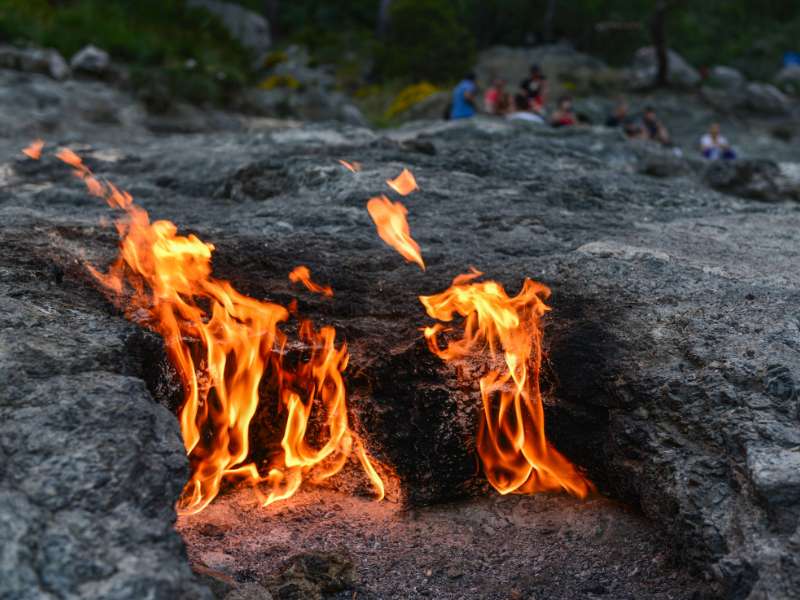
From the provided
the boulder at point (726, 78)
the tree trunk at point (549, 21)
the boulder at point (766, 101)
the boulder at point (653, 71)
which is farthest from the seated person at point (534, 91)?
the tree trunk at point (549, 21)

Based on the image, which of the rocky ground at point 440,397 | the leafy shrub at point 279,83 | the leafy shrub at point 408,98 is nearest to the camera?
the rocky ground at point 440,397

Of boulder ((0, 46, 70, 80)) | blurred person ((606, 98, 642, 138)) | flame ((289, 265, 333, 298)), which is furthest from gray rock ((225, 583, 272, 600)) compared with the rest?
boulder ((0, 46, 70, 80))

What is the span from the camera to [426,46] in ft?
87.4

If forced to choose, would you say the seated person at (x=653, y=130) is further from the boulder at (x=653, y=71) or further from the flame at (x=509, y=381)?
the boulder at (x=653, y=71)

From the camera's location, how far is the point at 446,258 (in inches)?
211

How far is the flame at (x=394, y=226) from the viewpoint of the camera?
212 inches

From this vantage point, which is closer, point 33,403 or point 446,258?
point 33,403

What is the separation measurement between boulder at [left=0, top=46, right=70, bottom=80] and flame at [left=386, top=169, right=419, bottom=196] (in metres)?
10.0

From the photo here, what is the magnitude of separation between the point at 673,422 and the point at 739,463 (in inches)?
16.9

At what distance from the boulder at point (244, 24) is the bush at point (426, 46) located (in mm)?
4198

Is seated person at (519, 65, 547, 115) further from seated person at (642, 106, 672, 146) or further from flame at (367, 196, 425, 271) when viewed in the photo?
flame at (367, 196, 425, 271)

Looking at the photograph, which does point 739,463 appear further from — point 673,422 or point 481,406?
point 481,406

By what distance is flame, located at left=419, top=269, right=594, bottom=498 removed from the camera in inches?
177

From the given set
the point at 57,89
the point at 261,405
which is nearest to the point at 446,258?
the point at 261,405
